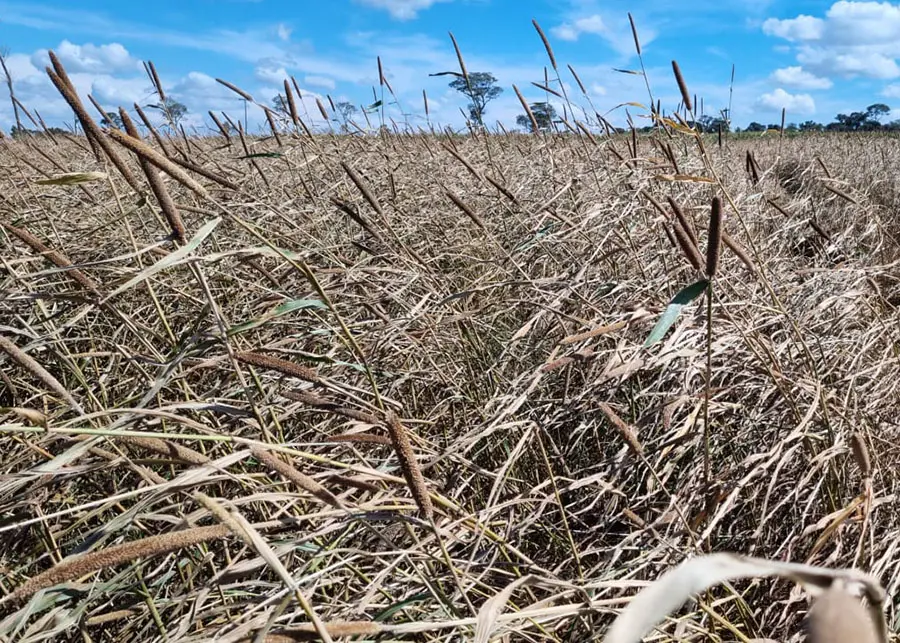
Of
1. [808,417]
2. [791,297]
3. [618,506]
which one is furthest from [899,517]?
[791,297]

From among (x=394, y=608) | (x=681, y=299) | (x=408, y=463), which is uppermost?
(x=681, y=299)

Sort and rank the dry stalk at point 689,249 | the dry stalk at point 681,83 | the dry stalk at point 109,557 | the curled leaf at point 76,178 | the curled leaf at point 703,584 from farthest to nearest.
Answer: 1. the dry stalk at point 681,83
2. the dry stalk at point 689,249
3. the curled leaf at point 76,178
4. the dry stalk at point 109,557
5. the curled leaf at point 703,584

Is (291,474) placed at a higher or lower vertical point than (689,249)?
lower

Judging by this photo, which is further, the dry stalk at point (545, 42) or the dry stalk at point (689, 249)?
the dry stalk at point (545, 42)

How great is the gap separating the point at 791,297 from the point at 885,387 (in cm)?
39

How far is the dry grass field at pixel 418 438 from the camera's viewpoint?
2.55ft

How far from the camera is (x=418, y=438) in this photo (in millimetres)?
1143

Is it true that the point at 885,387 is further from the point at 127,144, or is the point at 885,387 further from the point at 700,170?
the point at 700,170

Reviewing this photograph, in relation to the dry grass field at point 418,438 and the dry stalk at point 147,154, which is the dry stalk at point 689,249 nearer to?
the dry grass field at point 418,438

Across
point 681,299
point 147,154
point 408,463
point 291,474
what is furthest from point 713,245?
point 147,154

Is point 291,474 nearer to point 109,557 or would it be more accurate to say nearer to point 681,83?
point 109,557

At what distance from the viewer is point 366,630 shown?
0.60 metres

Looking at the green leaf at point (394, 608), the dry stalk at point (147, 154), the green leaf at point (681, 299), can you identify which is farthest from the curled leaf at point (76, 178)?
the green leaf at point (681, 299)

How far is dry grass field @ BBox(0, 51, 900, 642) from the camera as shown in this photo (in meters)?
0.78
